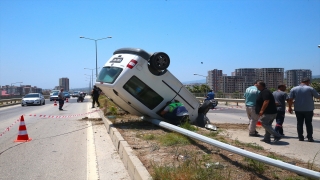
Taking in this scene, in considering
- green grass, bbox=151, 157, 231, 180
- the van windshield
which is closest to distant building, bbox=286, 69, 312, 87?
the van windshield

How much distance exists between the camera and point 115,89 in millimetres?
10516

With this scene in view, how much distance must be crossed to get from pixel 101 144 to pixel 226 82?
122ft

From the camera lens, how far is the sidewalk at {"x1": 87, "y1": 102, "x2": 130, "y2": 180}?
5930 millimetres

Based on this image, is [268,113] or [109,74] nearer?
[268,113]

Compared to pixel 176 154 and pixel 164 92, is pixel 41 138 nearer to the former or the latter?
pixel 164 92

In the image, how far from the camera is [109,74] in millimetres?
10906

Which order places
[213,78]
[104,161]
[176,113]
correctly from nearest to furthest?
[104,161] → [176,113] → [213,78]

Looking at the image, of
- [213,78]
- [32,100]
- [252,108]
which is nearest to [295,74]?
[213,78]

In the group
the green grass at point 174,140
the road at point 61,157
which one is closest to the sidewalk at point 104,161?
the road at point 61,157

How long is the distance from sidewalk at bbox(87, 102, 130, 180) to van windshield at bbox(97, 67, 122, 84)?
1.85 metres

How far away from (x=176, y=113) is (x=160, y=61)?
178 centimetres

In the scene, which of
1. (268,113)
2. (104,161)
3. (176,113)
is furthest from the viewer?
(176,113)

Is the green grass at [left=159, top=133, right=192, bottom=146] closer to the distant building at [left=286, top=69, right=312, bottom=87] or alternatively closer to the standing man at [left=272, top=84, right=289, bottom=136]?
the standing man at [left=272, top=84, right=289, bottom=136]

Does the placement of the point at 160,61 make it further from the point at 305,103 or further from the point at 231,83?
the point at 231,83
